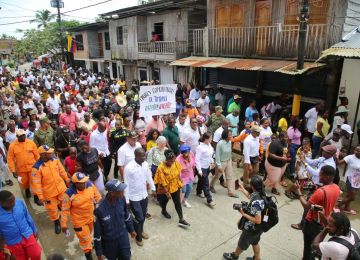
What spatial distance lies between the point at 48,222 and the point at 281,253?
14.9 ft

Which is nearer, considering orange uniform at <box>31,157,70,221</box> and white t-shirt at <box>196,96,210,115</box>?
orange uniform at <box>31,157,70,221</box>

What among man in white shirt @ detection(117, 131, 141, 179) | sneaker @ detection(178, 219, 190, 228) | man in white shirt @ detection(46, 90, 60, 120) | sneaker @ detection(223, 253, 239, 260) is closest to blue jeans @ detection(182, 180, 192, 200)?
sneaker @ detection(178, 219, 190, 228)

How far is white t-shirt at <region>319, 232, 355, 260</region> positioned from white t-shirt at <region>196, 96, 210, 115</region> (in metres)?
7.95

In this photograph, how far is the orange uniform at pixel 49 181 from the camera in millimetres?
4859

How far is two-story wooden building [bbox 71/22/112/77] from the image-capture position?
85.7 feet

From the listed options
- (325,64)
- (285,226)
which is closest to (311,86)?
(325,64)

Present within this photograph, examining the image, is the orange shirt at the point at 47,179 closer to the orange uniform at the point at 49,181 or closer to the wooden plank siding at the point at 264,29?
the orange uniform at the point at 49,181

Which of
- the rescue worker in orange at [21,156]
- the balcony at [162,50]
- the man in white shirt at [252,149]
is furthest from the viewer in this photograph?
the balcony at [162,50]

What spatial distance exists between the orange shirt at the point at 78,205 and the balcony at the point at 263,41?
8.40 m

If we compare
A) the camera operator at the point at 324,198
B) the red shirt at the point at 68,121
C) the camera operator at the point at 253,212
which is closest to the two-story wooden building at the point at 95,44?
the red shirt at the point at 68,121

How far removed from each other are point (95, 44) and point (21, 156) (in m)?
24.6

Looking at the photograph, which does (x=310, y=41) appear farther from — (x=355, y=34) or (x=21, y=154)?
(x=21, y=154)

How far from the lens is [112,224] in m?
3.58

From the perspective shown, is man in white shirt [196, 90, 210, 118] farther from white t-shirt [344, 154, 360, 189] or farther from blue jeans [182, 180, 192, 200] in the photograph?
white t-shirt [344, 154, 360, 189]
